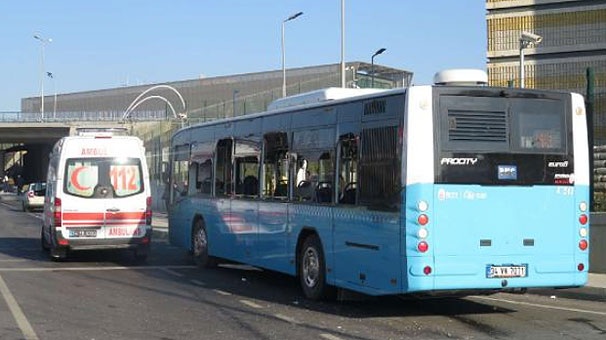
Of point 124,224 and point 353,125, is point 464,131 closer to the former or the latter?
point 353,125

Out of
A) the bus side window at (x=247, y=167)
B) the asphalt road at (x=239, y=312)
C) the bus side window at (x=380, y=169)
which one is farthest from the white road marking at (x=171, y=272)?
the bus side window at (x=380, y=169)

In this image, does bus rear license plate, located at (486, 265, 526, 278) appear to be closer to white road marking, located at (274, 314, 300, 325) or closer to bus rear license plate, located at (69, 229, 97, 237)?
white road marking, located at (274, 314, 300, 325)

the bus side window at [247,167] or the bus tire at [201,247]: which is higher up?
the bus side window at [247,167]

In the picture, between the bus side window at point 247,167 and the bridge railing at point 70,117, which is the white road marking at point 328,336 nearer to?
the bus side window at point 247,167

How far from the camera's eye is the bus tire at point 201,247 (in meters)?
15.5

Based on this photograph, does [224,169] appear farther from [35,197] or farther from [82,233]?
[35,197]

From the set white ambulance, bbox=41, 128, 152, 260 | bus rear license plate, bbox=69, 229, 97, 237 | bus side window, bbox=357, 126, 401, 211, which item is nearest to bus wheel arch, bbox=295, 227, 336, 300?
bus side window, bbox=357, 126, 401, 211

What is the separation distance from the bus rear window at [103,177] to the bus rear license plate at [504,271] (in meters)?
9.32

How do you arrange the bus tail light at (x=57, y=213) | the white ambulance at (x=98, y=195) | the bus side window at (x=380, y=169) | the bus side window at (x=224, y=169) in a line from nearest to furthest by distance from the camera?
the bus side window at (x=380, y=169)
the bus side window at (x=224, y=169)
the bus tail light at (x=57, y=213)
the white ambulance at (x=98, y=195)

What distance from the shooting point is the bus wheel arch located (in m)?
11.0

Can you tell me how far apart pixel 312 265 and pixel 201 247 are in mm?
4984

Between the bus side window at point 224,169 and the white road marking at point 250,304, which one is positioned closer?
the white road marking at point 250,304

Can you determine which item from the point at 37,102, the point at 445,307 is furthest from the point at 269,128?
the point at 37,102

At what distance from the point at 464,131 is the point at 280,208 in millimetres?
3711
